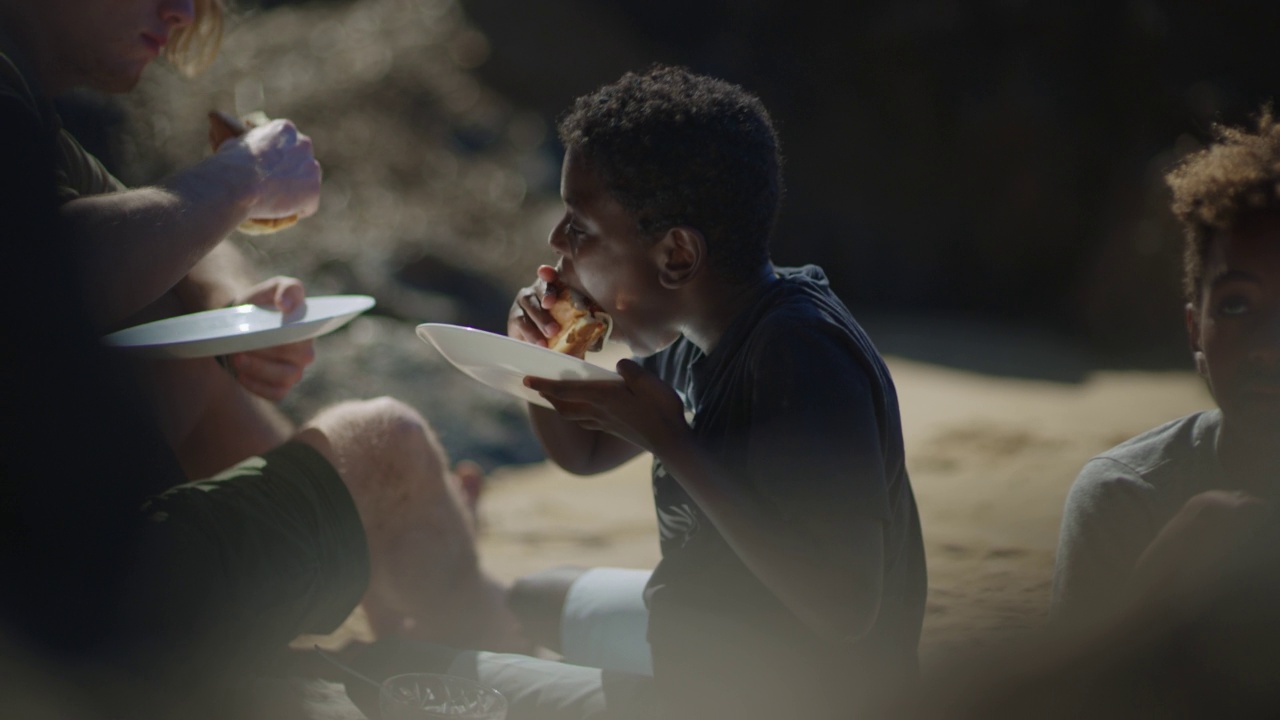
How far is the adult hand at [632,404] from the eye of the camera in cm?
168

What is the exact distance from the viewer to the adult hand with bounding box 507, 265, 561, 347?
204 centimetres

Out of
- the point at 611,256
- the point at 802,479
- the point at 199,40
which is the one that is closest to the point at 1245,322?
the point at 802,479

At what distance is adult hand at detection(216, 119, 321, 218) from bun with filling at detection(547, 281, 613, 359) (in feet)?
2.24

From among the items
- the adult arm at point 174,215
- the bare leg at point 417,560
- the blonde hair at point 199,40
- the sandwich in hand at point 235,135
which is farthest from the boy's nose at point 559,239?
the blonde hair at point 199,40

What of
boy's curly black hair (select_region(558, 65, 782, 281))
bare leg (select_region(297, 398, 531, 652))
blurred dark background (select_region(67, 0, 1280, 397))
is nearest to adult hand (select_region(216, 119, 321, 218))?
bare leg (select_region(297, 398, 531, 652))

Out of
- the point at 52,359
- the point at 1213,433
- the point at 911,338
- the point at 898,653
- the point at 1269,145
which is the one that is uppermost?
the point at 1269,145

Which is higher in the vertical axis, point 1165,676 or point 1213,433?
point 1213,433

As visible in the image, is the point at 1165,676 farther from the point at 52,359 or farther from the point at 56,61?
the point at 56,61

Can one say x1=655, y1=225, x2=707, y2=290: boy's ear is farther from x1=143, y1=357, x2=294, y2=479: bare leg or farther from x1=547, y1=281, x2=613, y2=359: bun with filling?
x1=143, y1=357, x2=294, y2=479: bare leg

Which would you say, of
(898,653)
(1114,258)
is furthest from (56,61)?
(1114,258)

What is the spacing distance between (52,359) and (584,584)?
124 cm

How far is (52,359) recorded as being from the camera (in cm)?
177

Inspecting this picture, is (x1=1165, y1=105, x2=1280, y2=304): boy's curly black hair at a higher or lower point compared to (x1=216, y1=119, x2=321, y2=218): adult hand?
higher

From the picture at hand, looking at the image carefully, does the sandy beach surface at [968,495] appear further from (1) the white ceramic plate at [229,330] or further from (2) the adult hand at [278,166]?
(2) the adult hand at [278,166]
